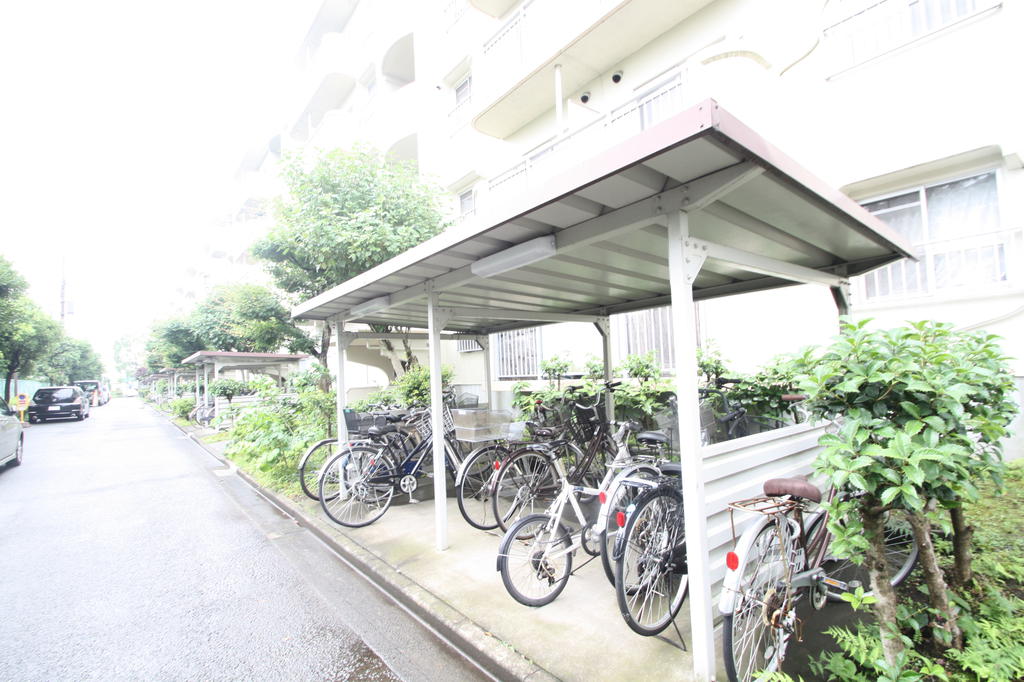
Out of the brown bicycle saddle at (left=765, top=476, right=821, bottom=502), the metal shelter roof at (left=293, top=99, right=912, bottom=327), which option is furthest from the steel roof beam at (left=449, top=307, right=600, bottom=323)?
the brown bicycle saddle at (left=765, top=476, right=821, bottom=502)

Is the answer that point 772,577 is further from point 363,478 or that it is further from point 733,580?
point 363,478

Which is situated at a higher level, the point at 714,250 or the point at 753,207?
the point at 753,207

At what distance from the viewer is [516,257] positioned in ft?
9.96

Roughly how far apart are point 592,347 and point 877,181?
4608 millimetres

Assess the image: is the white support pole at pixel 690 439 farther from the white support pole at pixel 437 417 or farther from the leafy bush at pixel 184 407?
the leafy bush at pixel 184 407

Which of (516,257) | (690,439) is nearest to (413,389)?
(516,257)

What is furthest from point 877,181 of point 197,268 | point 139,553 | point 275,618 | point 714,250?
point 197,268

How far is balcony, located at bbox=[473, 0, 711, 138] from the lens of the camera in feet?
23.6

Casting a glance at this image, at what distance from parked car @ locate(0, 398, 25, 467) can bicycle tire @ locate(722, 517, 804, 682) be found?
12.0 m

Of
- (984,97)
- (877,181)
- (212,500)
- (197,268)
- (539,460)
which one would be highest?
(197,268)

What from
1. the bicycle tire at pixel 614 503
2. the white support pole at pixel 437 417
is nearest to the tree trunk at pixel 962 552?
the bicycle tire at pixel 614 503

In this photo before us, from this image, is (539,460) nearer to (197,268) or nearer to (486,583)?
(486,583)

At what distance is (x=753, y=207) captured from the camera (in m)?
2.59

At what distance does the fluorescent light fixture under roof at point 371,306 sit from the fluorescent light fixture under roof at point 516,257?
1.50 m
